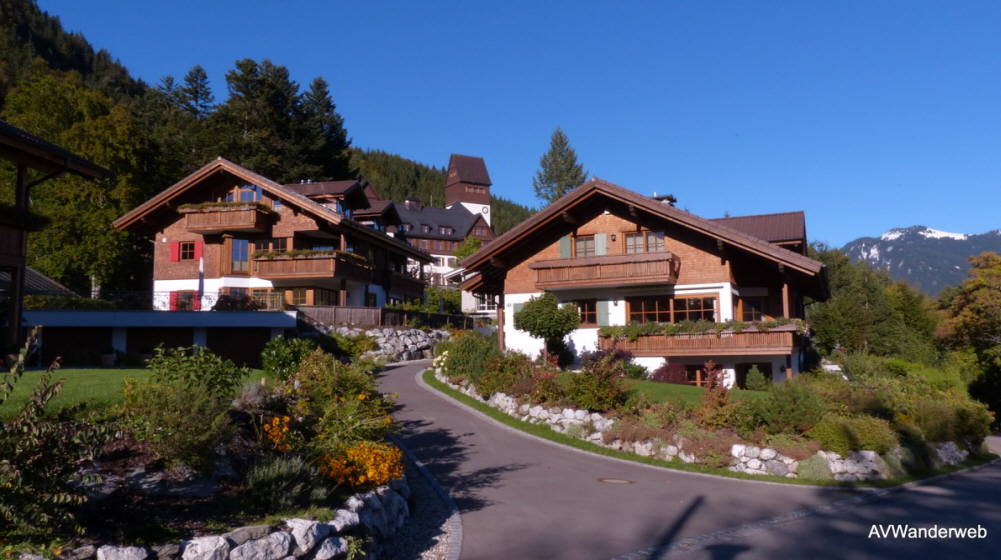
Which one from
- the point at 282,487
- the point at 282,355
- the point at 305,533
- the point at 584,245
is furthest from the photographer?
the point at 584,245

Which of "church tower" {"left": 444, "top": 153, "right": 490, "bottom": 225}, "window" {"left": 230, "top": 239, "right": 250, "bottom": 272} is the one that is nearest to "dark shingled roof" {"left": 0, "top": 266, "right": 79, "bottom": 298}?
"window" {"left": 230, "top": 239, "right": 250, "bottom": 272}

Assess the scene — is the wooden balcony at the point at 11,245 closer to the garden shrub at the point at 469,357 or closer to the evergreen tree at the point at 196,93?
the garden shrub at the point at 469,357

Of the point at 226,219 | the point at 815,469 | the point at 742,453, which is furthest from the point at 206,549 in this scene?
the point at 226,219

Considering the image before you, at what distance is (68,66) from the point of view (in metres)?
101

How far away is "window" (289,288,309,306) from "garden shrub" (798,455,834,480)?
100 feet

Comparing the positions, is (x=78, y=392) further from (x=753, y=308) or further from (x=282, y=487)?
(x=753, y=308)

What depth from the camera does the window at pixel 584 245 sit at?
3091 cm

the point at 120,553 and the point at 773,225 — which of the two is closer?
the point at 120,553

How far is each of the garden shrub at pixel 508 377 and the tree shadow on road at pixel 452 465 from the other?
336 cm

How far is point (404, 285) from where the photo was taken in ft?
164

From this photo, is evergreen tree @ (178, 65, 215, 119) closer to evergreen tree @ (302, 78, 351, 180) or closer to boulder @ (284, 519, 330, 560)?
evergreen tree @ (302, 78, 351, 180)

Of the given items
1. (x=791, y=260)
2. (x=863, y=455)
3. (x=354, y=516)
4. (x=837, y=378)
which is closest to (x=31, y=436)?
(x=354, y=516)

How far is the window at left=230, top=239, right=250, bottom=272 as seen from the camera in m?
41.2

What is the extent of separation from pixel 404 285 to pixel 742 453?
116ft
